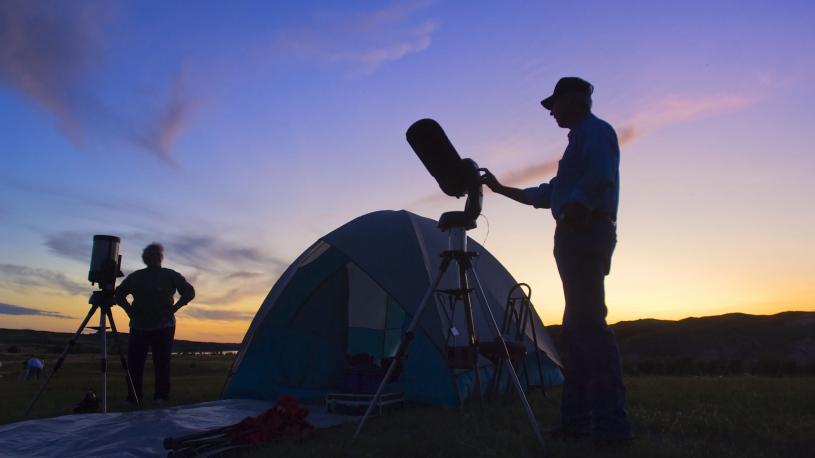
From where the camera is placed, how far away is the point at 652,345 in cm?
1584

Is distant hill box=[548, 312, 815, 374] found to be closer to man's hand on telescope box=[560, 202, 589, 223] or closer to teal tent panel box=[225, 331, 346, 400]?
teal tent panel box=[225, 331, 346, 400]

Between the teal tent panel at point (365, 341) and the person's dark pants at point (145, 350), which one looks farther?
the teal tent panel at point (365, 341)

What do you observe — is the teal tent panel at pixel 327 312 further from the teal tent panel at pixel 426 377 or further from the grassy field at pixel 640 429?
the grassy field at pixel 640 429

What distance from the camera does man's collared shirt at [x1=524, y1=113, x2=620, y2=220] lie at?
9.71ft

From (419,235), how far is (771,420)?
12.2ft

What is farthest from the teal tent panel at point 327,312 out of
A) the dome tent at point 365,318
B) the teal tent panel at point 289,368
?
the teal tent panel at point 289,368

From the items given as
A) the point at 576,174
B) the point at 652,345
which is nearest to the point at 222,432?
the point at 576,174

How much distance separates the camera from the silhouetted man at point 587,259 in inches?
116

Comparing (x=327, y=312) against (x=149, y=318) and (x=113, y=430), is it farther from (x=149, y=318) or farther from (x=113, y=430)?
(x=113, y=430)

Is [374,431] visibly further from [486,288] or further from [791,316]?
[791,316]

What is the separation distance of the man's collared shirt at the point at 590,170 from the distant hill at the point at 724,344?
9.24m

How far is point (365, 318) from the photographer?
7574 millimetres

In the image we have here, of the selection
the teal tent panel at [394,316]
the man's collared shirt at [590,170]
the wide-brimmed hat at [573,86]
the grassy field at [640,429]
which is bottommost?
the grassy field at [640,429]

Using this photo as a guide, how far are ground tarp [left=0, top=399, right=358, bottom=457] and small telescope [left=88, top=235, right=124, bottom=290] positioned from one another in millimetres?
1622
